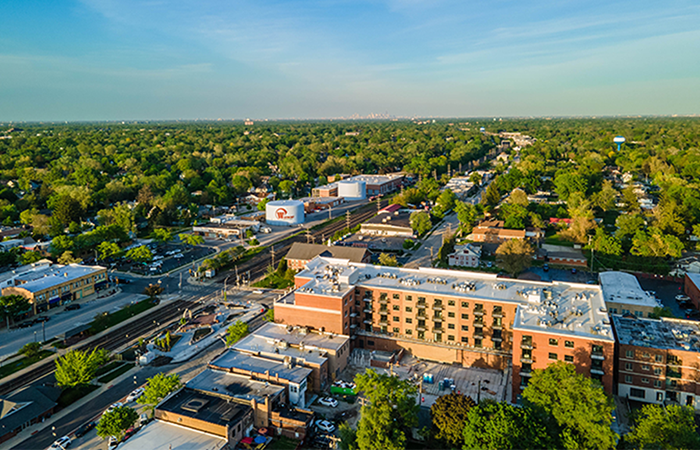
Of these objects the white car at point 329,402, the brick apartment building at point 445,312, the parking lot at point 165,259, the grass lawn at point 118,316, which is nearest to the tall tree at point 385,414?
the white car at point 329,402

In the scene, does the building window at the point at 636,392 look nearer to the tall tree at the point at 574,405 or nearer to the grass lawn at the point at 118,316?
the tall tree at the point at 574,405

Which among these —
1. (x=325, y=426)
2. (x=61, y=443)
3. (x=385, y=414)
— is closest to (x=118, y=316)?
(x=61, y=443)

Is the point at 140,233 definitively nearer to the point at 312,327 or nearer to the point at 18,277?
the point at 18,277

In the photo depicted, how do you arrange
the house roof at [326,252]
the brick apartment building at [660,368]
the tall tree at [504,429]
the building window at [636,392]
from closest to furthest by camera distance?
the tall tree at [504,429]
the brick apartment building at [660,368]
the building window at [636,392]
the house roof at [326,252]

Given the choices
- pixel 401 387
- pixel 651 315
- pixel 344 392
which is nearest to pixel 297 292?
pixel 344 392

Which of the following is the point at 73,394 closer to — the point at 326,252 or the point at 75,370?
the point at 75,370

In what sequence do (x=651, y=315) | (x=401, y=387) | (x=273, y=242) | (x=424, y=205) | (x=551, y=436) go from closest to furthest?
1. (x=551, y=436)
2. (x=401, y=387)
3. (x=651, y=315)
4. (x=273, y=242)
5. (x=424, y=205)
